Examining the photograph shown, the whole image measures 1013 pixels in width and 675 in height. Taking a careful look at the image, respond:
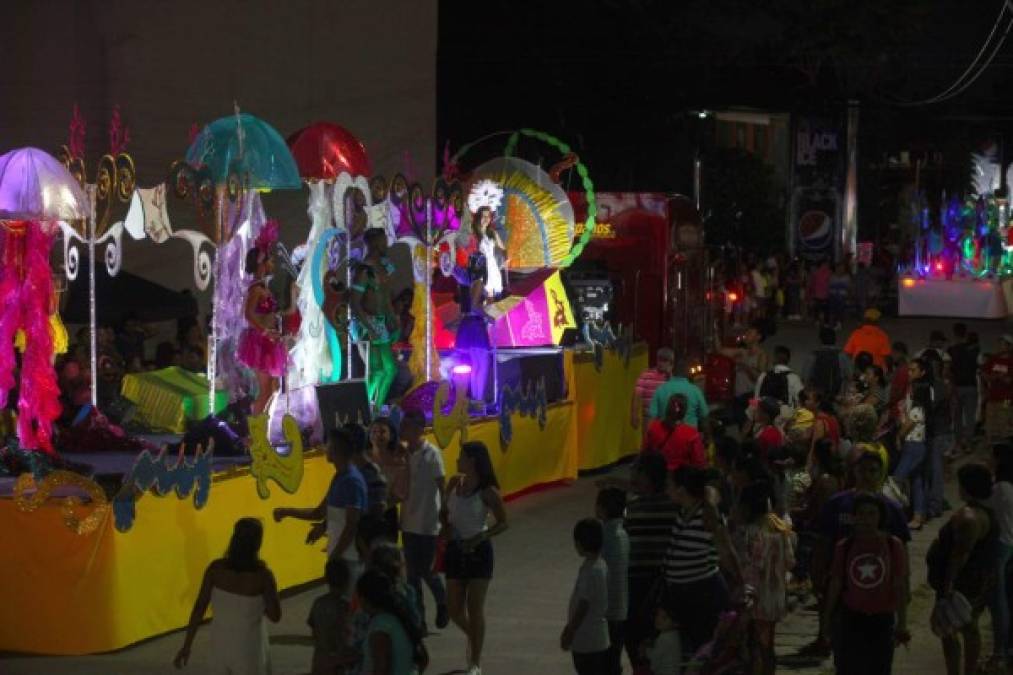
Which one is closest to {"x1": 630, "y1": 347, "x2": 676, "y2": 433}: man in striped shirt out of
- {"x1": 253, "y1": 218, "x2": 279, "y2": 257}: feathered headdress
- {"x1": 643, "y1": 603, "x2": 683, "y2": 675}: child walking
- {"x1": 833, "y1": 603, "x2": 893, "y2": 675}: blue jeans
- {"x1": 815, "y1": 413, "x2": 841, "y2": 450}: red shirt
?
{"x1": 815, "y1": 413, "x2": 841, "y2": 450}: red shirt

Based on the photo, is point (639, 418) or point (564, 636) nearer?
point (564, 636)

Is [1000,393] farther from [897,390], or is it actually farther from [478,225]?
[478,225]

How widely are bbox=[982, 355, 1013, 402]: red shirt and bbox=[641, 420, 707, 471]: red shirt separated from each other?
8.36 metres

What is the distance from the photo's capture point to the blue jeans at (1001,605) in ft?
34.4

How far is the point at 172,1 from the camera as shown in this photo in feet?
69.8

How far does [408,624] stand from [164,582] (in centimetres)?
423

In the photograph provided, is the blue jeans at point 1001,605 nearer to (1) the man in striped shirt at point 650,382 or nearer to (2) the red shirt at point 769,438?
(2) the red shirt at point 769,438

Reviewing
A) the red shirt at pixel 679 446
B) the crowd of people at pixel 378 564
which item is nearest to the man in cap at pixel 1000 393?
the red shirt at pixel 679 446

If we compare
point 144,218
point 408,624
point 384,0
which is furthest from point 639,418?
point 384,0

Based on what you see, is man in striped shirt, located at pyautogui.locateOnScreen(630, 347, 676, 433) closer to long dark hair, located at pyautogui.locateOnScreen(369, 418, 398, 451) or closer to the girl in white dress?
long dark hair, located at pyautogui.locateOnScreen(369, 418, 398, 451)

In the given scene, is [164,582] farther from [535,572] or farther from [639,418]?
[639,418]

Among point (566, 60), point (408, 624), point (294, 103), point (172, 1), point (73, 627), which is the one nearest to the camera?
point (408, 624)

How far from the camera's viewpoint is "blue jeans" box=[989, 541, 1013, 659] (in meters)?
10.5

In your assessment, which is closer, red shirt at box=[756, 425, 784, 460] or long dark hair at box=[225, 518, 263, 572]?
long dark hair at box=[225, 518, 263, 572]
